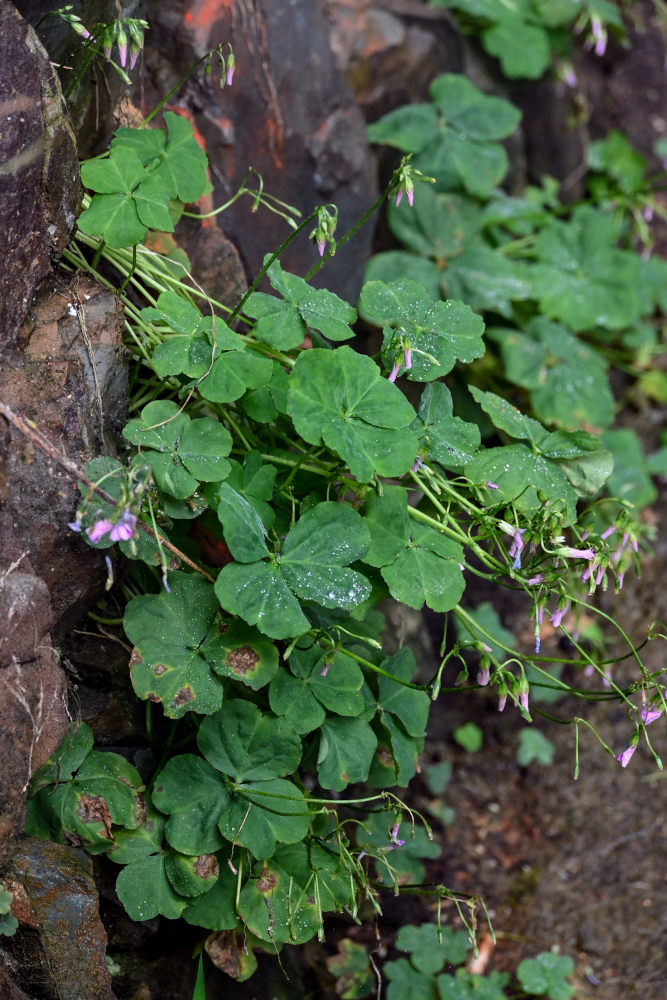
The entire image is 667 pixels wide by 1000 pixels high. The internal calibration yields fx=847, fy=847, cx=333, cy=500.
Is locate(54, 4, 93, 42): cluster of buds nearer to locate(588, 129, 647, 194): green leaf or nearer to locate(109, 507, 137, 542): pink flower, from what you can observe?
locate(109, 507, 137, 542): pink flower

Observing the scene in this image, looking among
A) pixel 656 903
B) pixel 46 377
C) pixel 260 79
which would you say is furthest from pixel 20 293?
pixel 656 903

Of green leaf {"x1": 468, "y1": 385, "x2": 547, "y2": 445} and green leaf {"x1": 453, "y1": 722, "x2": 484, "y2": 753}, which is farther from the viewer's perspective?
green leaf {"x1": 453, "y1": 722, "x2": 484, "y2": 753}

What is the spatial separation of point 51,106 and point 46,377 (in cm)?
62

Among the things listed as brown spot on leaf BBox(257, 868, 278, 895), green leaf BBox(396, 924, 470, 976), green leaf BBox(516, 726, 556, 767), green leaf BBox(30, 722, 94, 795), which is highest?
green leaf BBox(30, 722, 94, 795)

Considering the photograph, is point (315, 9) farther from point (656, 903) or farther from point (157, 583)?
point (656, 903)

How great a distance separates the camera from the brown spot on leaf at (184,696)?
1.93m

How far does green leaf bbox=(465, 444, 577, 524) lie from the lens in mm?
2166

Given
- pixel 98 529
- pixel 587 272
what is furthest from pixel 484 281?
pixel 98 529

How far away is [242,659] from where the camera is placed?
1.98 meters

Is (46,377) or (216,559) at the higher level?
(46,377)

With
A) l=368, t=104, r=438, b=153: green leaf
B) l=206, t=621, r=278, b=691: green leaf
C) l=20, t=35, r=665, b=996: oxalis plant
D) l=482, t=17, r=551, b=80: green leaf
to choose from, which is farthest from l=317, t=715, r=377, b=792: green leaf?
l=482, t=17, r=551, b=80: green leaf

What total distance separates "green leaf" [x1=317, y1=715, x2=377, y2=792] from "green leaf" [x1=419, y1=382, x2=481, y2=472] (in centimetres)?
70

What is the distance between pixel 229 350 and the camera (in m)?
2.06

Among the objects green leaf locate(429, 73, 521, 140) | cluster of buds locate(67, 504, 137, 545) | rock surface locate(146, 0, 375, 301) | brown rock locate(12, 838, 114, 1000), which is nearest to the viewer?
cluster of buds locate(67, 504, 137, 545)
